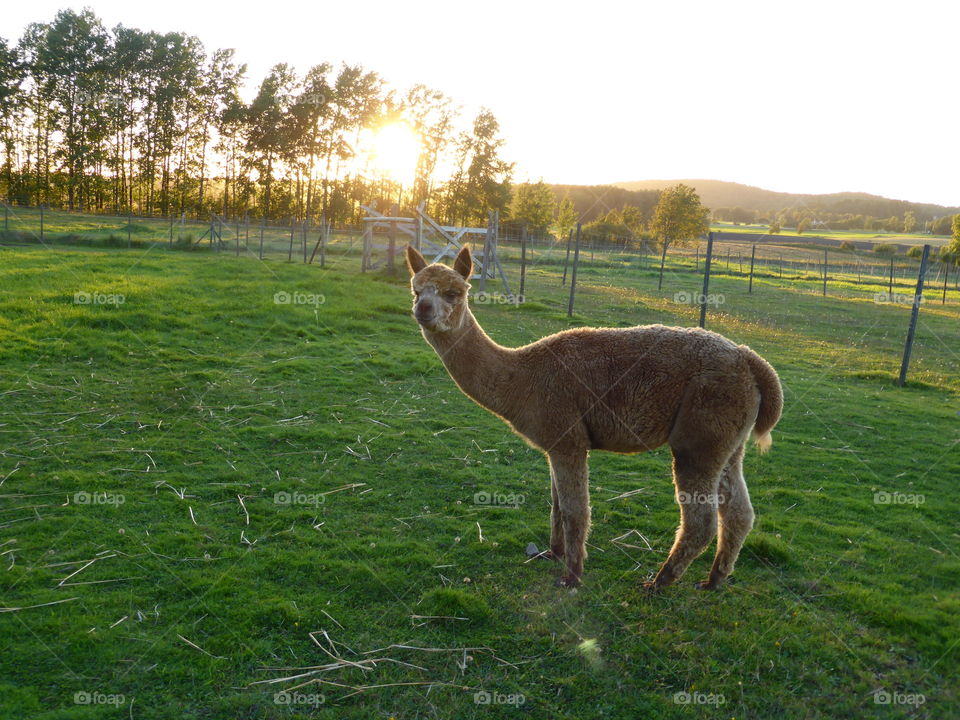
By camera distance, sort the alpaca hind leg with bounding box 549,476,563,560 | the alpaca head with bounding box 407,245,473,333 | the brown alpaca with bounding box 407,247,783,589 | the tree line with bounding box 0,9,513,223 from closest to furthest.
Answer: the brown alpaca with bounding box 407,247,783,589 → the alpaca head with bounding box 407,245,473,333 → the alpaca hind leg with bounding box 549,476,563,560 → the tree line with bounding box 0,9,513,223

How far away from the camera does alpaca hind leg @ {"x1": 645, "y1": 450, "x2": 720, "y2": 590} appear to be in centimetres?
505

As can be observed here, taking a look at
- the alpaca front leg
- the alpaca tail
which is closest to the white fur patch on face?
the alpaca front leg

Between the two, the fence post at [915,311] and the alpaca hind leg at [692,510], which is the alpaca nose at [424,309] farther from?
the fence post at [915,311]

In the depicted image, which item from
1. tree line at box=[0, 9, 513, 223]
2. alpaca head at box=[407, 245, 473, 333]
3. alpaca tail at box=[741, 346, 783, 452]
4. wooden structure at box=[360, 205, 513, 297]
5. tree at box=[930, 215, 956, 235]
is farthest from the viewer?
tree at box=[930, 215, 956, 235]

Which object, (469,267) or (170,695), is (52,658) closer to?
(170,695)

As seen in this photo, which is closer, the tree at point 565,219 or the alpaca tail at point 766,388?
the alpaca tail at point 766,388

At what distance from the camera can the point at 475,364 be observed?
18.6ft

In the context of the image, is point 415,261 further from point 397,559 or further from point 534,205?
point 534,205

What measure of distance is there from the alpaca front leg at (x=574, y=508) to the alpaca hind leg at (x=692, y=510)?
0.71 m

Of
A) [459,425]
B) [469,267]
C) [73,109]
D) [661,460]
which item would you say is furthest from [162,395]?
[73,109]

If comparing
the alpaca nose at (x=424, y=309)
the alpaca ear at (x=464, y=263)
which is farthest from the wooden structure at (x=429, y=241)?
Answer: the alpaca nose at (x=424, y=309)

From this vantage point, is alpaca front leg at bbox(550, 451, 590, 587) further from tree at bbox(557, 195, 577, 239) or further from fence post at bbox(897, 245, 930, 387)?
tree at bbox(557, 195, 577, 239)

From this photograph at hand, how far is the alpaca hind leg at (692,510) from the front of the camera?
5.05 metres

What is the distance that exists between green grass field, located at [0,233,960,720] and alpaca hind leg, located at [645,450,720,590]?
0.32 metres
